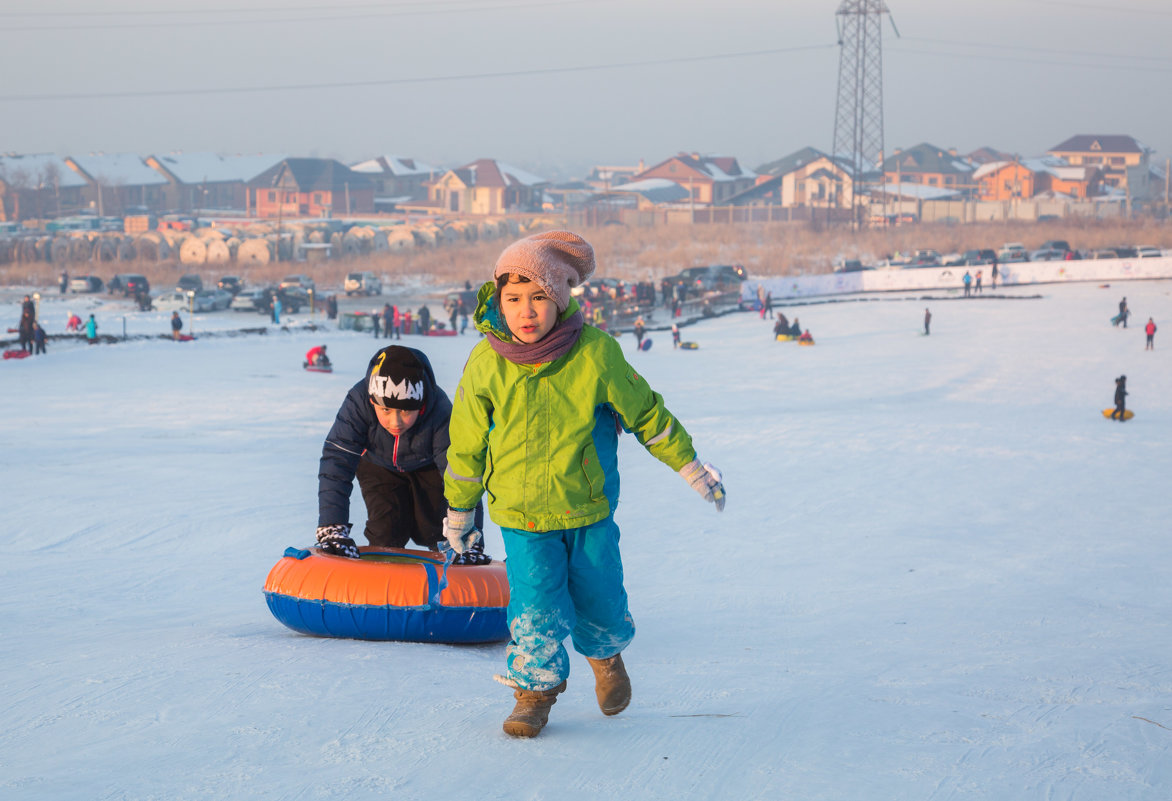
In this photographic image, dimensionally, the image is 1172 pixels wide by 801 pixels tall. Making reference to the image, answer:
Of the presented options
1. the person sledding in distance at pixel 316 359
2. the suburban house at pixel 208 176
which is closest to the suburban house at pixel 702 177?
the suburban house at pixel 208 176

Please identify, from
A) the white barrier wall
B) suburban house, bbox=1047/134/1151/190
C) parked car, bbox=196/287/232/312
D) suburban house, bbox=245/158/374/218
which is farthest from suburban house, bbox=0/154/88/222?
suburban house, bbox=1047/134/1151/190

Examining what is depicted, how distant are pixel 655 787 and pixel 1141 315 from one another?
35.8 metres

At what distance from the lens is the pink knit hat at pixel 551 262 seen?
11.3ft

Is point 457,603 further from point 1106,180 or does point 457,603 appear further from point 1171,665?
point 1106,180

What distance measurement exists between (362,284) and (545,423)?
42500mm

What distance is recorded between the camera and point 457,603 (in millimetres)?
4879

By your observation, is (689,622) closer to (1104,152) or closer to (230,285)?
(230,285)

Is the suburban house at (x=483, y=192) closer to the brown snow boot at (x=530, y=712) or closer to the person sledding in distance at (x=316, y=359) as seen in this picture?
the person sledding in distance at (x=316, y=359)

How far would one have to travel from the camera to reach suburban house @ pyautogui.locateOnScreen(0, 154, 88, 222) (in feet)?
308

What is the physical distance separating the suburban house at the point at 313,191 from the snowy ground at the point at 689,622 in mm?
79779

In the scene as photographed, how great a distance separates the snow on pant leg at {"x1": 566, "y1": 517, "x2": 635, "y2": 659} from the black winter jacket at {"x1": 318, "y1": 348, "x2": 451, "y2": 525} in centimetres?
148

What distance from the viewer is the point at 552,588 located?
351 cm

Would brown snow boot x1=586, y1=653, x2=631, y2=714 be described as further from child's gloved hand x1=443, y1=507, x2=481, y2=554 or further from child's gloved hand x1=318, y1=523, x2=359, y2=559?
child's gloved hand x1=318, y1=523, x2=359, y2=559

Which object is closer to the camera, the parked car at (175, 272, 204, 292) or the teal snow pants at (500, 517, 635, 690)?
the teal snow pants at (500, 517, 635, 690)
